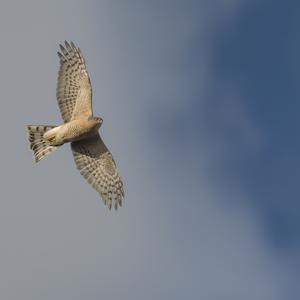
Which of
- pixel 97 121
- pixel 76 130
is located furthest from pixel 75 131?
pixel 97 121

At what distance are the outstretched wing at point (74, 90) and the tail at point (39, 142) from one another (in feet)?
3.13

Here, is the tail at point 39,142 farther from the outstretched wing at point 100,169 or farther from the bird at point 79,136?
the outstretched wing at point 100,169

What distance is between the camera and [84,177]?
27.9m

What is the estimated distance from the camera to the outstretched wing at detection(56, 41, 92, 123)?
1072 inches

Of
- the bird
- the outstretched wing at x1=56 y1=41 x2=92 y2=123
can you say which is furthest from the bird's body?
the outstretched wing at x1=56 y1=41 x2=92 y2=123

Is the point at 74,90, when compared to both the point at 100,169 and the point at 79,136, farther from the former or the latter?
the point at 100,169

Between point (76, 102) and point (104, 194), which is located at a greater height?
point (76, 102)

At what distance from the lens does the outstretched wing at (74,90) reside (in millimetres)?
27219

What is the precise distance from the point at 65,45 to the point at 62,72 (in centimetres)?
115

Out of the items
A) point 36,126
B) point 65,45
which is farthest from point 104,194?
point 65,45

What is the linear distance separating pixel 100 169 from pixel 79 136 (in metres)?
1.86

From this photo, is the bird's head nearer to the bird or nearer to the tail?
the bird

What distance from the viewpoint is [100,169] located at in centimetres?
2781

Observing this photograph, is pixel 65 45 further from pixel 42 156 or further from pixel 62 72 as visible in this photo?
pixel 42 156
